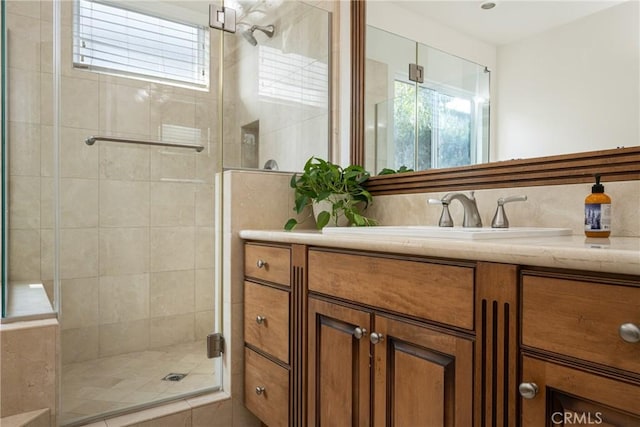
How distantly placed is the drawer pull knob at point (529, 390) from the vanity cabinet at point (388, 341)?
0.11 m

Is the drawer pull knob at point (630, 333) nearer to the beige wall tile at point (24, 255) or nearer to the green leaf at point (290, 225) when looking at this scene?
the green leaf at point (290, 225)

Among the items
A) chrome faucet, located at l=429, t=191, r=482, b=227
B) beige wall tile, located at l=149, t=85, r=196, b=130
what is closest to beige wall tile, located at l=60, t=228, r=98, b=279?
beige wall tile, located at l=149, t=85, r=196, b=130

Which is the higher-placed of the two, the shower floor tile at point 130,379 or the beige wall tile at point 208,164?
the beige wall tile at point 208,164

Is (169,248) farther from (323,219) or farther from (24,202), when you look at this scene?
(323,219)

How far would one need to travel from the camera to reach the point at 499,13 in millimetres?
1391

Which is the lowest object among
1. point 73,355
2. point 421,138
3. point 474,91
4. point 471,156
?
point 73,355

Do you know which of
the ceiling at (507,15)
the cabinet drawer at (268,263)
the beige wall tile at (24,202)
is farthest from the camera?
Result: the beige wall tile at (24,202)

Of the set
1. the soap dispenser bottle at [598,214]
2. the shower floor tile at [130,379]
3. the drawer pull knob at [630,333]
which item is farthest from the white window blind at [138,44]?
the drawer pull knob at [630,333]

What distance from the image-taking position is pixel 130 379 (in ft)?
5.75

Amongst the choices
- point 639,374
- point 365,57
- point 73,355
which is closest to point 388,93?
point 365,57

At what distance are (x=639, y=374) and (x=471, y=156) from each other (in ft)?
3.11

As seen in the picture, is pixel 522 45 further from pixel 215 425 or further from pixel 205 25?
pixel 215 425

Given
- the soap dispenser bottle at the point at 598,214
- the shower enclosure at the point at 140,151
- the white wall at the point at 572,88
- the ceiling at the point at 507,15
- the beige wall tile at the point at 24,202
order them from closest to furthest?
the soap dispenser bottle at the point at 598,214 < the white wall at the point at 572,88 < the ceiling at the point at 507,15 < the beige wall tile at the point at 24,202 < the shower enclosure at the point at 140,151

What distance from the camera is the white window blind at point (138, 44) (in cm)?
191
